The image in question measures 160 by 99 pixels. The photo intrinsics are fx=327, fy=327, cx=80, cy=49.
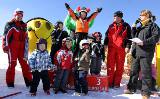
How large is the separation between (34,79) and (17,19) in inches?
71.1

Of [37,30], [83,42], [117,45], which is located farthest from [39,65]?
[117,45]

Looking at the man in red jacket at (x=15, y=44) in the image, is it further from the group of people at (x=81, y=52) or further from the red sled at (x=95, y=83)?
the red sled at (x=95, y=83)

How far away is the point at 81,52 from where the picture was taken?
333 inches

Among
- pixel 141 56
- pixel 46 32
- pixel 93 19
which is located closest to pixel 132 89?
pixel 141 56

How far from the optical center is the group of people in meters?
7.75

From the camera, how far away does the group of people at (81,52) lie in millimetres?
7754

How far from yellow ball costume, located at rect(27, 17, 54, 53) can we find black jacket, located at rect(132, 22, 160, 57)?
3.03 meters

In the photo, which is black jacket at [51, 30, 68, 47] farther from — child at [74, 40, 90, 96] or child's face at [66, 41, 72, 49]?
child at [74, 40, 90, 96]

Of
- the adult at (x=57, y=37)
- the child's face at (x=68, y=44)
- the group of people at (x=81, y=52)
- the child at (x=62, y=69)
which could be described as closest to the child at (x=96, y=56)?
the group of people at (x=81, y=52)

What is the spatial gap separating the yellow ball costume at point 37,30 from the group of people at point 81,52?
0.62 metres

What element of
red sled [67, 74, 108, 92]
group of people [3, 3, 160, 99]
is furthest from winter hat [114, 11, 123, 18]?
red sled [67, 74, 108, 92]

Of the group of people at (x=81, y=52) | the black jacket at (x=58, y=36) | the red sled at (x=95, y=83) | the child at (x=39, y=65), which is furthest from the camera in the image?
the black jacket at (x=58, y=36)

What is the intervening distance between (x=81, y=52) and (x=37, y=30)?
6.36ft

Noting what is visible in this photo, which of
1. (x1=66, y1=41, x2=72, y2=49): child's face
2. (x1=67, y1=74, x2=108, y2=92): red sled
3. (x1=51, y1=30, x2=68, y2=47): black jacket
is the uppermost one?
(x1=51, y1=30, x2=68, y2=47): black jacket
